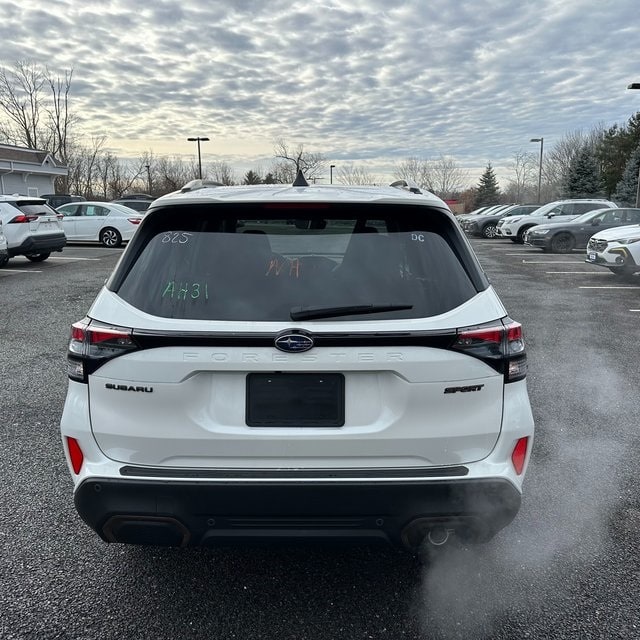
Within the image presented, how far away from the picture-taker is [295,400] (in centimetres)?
206

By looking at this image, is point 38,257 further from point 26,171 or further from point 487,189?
point 487,189

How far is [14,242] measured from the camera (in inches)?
542

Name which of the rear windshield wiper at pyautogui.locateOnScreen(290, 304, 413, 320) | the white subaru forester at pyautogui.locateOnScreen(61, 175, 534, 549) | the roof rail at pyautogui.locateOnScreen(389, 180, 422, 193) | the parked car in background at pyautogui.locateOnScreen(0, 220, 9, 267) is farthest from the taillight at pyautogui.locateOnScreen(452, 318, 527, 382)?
the parked car in background at pyautogui.locateOnScreen(0, 220, 9, 267)

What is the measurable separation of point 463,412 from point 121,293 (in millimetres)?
1377

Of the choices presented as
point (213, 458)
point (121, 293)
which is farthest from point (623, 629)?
point (121, 293)

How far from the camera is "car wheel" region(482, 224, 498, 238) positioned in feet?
92.5

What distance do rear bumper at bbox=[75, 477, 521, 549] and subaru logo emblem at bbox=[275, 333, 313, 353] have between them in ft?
1.60

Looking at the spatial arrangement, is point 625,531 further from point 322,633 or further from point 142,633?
point 142,633

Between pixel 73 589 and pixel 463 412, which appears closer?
pixel 463 412

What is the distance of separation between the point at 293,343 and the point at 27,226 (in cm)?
1409

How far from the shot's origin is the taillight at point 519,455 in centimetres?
220

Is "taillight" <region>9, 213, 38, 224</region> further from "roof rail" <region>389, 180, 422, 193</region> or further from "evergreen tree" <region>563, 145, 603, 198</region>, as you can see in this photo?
"evergreen tree" <region>563, 145, 603, 198</region>

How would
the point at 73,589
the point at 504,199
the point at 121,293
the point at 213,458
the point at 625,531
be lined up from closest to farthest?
1. the point at 213,458
2. the point at 121,293
3. the point at 73,589
4. the point at 625,531
5. the point at 504,199

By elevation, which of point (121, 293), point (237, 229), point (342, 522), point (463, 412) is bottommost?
point (342, 522)
